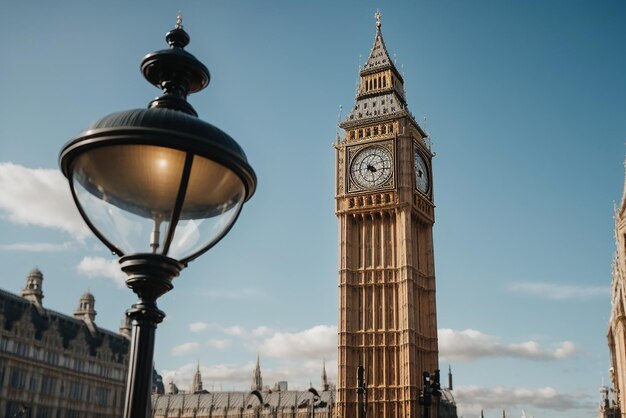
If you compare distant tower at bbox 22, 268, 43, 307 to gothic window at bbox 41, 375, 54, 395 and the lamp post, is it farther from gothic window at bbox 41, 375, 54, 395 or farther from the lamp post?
the lamp post

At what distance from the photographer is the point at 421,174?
8000cm

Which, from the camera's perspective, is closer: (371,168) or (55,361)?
(55,361)

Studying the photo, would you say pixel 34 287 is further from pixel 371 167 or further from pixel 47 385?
pixel 371 167

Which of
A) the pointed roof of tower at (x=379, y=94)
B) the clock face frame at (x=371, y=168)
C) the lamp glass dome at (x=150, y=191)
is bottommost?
the lamp glass dome at (x=150, y=191)

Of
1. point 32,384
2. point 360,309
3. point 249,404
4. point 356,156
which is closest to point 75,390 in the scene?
point 32,384

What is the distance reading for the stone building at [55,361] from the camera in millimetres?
63156

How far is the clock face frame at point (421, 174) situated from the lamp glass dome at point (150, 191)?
72.2 m

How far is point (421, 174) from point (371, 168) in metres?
6.34

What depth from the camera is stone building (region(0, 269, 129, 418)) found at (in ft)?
207

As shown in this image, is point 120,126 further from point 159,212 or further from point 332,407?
point 332,407

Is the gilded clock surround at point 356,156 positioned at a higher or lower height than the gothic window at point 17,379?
higher

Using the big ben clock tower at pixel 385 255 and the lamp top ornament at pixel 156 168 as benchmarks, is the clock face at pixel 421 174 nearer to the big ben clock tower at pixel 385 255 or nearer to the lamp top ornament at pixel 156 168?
the big ben clock tower at pixel 385 255

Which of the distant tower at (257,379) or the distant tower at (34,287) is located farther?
the distant tower at (257,379)

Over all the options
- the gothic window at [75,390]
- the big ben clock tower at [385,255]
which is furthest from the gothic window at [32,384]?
the big ben clock tower at [385,255]
